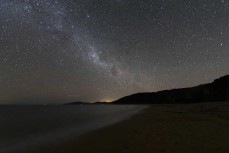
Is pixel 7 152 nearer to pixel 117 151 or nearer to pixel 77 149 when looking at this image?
pixel 77 149

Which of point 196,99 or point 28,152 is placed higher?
point 196,99

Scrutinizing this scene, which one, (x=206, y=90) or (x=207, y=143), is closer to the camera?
(x=207, y=143)

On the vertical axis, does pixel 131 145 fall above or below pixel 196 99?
below

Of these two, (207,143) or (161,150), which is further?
(207,143)

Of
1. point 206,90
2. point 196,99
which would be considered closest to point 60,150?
point 196,99

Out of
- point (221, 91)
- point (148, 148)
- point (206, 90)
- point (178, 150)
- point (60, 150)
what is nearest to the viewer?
point (178, 150)

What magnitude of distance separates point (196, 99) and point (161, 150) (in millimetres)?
117712

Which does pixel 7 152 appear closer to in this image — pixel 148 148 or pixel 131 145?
pixel 131 145

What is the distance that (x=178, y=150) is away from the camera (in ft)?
27.0

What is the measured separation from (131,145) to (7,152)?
5.41 meters

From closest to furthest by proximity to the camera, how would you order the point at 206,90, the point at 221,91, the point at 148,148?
the point at 148,148 → the point at 221,91 → the point at 206,90

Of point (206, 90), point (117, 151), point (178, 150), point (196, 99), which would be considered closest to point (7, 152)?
point (117, 151)

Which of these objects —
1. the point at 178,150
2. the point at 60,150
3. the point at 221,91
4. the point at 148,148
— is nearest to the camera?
the point at 178,150

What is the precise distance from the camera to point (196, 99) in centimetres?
11838
